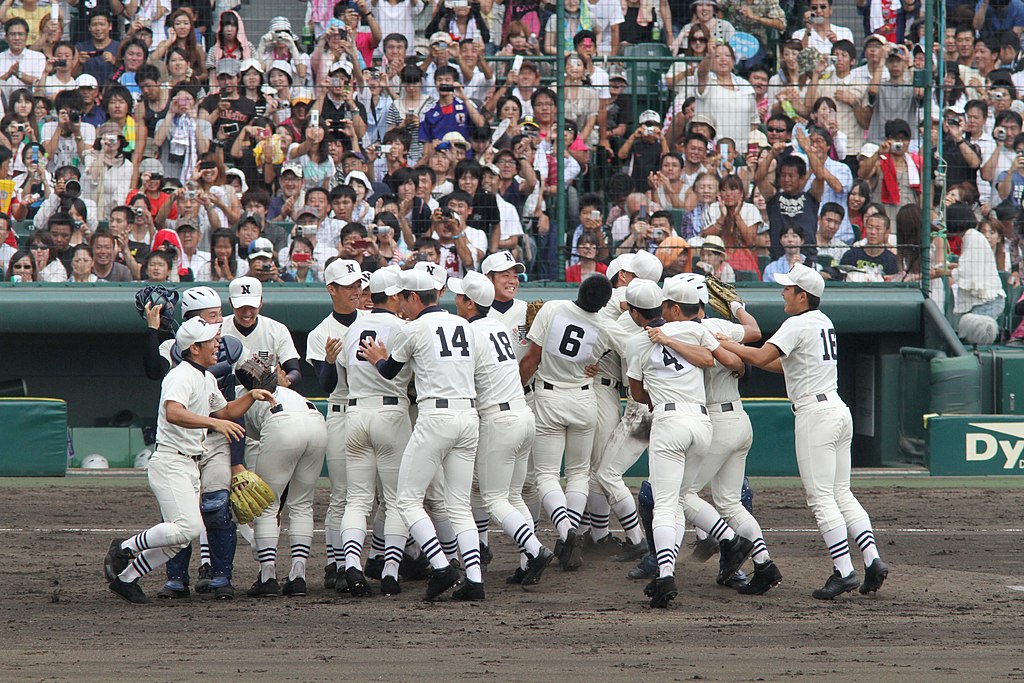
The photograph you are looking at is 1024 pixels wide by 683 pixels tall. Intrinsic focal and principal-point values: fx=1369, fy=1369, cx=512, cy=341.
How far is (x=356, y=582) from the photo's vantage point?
770cm

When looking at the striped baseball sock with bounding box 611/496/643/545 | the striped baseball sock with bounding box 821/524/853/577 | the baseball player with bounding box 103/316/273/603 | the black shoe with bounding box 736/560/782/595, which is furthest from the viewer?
the striped baseball sock with bounding box 611/496/643/545

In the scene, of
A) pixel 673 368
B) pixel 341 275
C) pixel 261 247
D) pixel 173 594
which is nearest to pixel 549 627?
pixel 673 368

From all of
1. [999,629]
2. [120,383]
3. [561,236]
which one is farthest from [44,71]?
[999,629]

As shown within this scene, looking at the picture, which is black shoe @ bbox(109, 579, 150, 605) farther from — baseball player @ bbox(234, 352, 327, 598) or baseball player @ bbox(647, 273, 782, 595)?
baseball player @ bbox(647, 273, 782, 595)

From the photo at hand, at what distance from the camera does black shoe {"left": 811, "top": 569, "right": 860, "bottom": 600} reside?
7695 millimetres

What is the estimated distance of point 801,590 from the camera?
26.3 feet

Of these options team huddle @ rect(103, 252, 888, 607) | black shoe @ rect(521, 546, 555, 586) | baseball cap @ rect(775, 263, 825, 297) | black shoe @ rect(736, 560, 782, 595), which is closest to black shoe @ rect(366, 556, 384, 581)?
team huddle @ rect(103, 252, 888, 607)

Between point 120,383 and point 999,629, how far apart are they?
9.01 m

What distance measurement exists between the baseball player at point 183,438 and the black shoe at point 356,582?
35.5 inches

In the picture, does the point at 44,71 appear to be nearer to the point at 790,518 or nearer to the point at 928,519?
the point at 790,518

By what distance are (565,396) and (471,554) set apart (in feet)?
4.28

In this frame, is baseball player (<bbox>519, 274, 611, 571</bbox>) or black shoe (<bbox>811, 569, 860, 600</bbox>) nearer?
black shoe (<bbox>811, 569, 860, 600</bbox>)

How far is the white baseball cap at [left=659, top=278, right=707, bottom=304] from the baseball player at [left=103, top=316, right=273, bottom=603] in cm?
233

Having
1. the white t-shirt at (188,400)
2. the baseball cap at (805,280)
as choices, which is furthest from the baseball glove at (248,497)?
the baseball cap at (805,280)
